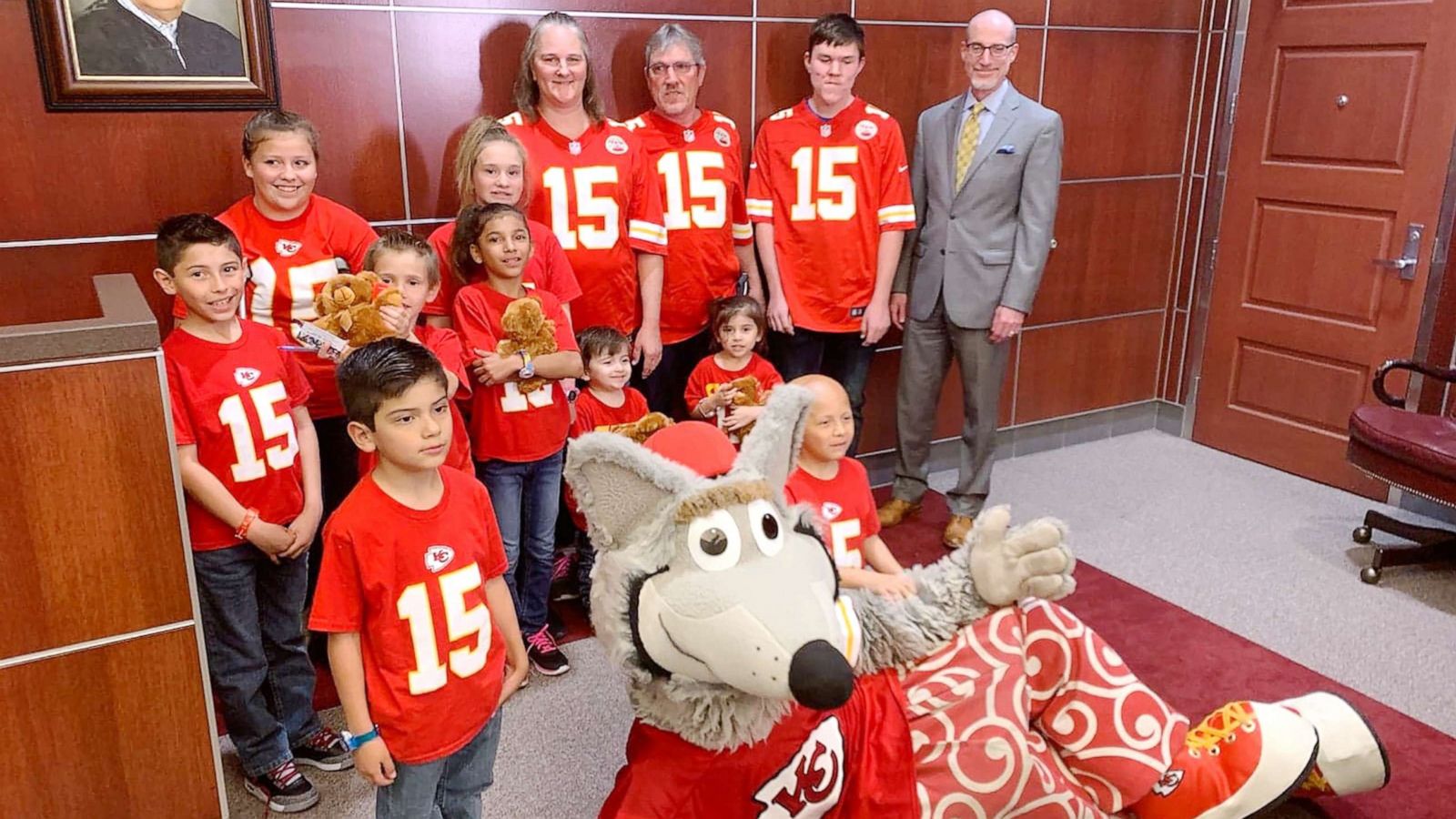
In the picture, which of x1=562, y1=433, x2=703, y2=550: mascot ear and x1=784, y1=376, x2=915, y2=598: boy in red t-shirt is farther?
x1=784, y1=376, x2=915, y2=598: boy in red t-shirt

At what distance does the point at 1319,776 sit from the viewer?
208 cm

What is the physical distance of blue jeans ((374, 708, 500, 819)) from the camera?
1.70 metres

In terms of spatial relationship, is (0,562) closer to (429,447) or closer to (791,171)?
(429,447)

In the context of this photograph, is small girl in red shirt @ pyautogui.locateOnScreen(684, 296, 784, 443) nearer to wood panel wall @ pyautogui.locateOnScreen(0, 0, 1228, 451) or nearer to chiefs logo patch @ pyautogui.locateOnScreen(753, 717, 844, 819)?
wood panel wall @ pyautogui.locateOnScreen(0, 0, 1228, 451)

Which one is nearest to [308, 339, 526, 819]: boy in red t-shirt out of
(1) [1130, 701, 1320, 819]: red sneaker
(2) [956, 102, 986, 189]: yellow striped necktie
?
(1) [1130, 701, 1320, 819]: red sneaker

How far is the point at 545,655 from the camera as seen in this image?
281 centimetres

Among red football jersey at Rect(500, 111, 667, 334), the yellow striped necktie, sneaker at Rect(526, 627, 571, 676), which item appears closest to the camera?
sneaker at Rect(526, 627, 571, 676)

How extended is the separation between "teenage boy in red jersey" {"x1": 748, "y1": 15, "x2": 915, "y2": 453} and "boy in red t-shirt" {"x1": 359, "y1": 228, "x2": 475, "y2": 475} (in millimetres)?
1321

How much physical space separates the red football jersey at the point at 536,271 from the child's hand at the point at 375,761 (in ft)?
4.28

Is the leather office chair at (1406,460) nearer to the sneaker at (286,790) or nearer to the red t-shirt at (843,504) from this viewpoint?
the red t-shirt at (843,504)

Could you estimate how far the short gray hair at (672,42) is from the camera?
3.09m

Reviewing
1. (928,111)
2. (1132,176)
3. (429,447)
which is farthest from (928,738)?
(1132,176)

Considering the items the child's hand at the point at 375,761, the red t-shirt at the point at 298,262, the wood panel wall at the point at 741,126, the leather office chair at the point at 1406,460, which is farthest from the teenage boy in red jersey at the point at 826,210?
the child's hand at the point at 375,761

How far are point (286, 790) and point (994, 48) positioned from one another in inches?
116
